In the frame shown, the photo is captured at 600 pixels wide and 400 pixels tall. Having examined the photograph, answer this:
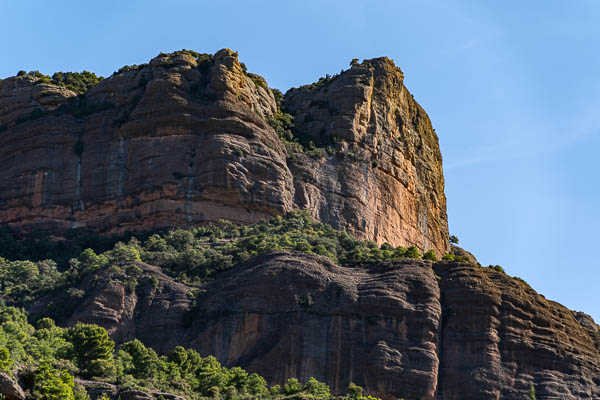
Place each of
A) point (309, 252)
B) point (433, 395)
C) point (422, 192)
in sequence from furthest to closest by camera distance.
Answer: point (422, 192) → point (309, 252) → point (433, 395)

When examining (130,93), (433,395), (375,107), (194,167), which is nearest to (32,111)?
(130,93)

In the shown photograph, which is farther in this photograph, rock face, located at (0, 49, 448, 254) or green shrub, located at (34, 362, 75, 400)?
rock face, located at (0, 49, 448, 254)

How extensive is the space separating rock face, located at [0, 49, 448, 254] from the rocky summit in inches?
6.1

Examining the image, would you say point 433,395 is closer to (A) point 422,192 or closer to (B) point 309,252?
(B) point 309,252

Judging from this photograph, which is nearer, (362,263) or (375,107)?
(362,263)

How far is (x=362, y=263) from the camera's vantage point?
91.4 meters

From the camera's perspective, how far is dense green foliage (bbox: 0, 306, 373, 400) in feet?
225

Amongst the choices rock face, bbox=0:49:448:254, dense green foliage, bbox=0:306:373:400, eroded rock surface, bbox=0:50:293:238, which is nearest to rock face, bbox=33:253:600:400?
dense green foliage, bbox=0:306:373:400

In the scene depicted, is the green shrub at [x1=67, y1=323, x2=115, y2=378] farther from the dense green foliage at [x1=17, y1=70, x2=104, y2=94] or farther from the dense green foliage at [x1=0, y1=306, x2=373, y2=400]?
the dense green foliage at [x1=17, y1=70, x2=104, y2=94]

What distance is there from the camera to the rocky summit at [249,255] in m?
80.8

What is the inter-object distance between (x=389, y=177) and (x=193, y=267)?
2866 cm

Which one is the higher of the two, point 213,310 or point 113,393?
point 213,310

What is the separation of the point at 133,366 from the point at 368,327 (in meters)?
16.0

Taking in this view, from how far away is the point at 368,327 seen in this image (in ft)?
273
